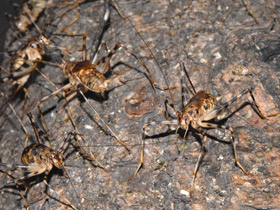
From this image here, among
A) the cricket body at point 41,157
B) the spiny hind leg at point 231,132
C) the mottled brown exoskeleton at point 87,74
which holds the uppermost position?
the mottled brown exoskeleton at point 87,74

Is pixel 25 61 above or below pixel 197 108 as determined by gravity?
above

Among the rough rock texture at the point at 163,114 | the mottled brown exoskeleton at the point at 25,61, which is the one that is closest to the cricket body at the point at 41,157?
the rough rock texture at the point at 163,114

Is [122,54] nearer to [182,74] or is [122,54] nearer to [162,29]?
[162,29]

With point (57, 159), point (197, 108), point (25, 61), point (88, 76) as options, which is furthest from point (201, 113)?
point (25, 61)

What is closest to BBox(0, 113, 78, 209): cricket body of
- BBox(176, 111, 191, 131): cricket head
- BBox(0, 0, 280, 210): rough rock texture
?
BBox(0, 0, 280, 210): rough rock texture

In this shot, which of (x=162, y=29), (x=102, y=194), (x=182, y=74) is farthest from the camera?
(x=162, y=29)

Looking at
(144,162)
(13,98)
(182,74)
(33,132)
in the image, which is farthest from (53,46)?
(144,162)

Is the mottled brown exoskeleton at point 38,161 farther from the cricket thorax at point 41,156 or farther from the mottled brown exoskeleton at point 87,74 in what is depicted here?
the mottled brown exoskeleton at point 87,74

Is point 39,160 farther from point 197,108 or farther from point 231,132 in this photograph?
point 231,132
